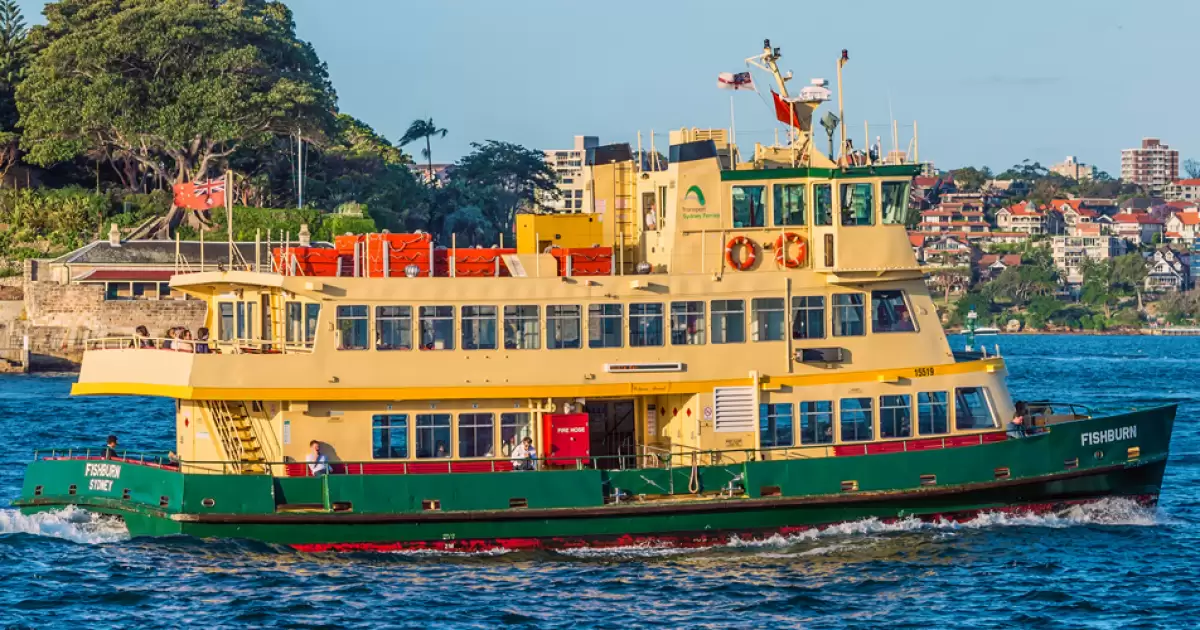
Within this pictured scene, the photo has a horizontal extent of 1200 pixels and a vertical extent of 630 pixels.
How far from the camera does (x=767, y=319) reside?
92.3 ft

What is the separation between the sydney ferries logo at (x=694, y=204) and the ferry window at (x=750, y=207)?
0.46 meters

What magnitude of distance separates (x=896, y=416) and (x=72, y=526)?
13.5 m

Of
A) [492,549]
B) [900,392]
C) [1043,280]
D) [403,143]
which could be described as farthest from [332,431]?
[1043,280]

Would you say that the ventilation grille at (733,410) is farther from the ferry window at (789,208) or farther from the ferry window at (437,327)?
the ferry window at (437,327)

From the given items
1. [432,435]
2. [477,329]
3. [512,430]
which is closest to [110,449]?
[432,435]

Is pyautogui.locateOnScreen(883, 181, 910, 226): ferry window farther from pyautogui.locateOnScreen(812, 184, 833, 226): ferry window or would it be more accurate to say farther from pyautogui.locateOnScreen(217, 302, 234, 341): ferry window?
pyautogui.locateOnScreen(217, 302, 234, 341): ferry window

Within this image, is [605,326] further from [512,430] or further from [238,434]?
[238,434]

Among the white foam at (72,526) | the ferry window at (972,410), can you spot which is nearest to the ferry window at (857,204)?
the ferry window at (972,410)

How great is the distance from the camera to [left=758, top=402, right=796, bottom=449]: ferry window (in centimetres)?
2795

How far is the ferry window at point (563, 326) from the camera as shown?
90.6 ft

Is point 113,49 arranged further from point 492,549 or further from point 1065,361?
point 492,549

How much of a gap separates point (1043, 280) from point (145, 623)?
156m

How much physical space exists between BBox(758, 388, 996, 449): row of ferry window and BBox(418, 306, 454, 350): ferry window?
513 cm

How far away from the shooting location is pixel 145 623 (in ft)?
75.7
